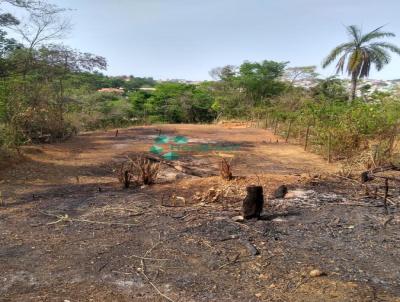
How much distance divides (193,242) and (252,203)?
944 mm

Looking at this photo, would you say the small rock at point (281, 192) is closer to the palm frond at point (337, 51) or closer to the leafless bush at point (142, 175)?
the leafless bush at point (142, 175)

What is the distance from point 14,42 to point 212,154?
5.36 meters

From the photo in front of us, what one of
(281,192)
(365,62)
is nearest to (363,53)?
(365,62)

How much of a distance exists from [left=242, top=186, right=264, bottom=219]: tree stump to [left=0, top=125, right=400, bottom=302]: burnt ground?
11 centimetres

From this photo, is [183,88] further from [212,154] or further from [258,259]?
[258,259]

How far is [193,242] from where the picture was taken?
3998 mm

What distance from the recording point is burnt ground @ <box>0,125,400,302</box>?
10.2 ft

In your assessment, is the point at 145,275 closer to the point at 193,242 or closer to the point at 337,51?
the point at 193,242

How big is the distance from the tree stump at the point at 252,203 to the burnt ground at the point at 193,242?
110mm

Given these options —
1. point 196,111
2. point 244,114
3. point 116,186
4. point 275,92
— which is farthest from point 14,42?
point 275,92

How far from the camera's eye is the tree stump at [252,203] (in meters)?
4.57

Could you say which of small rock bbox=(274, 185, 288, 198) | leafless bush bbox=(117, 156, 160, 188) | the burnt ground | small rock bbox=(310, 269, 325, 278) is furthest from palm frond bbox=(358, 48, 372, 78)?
small rock bbox=(310, 269, 325, 278)

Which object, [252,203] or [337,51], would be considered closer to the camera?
[252,203]

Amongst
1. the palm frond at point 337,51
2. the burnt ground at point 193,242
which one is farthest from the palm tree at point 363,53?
the burnt ground at point 193,242
